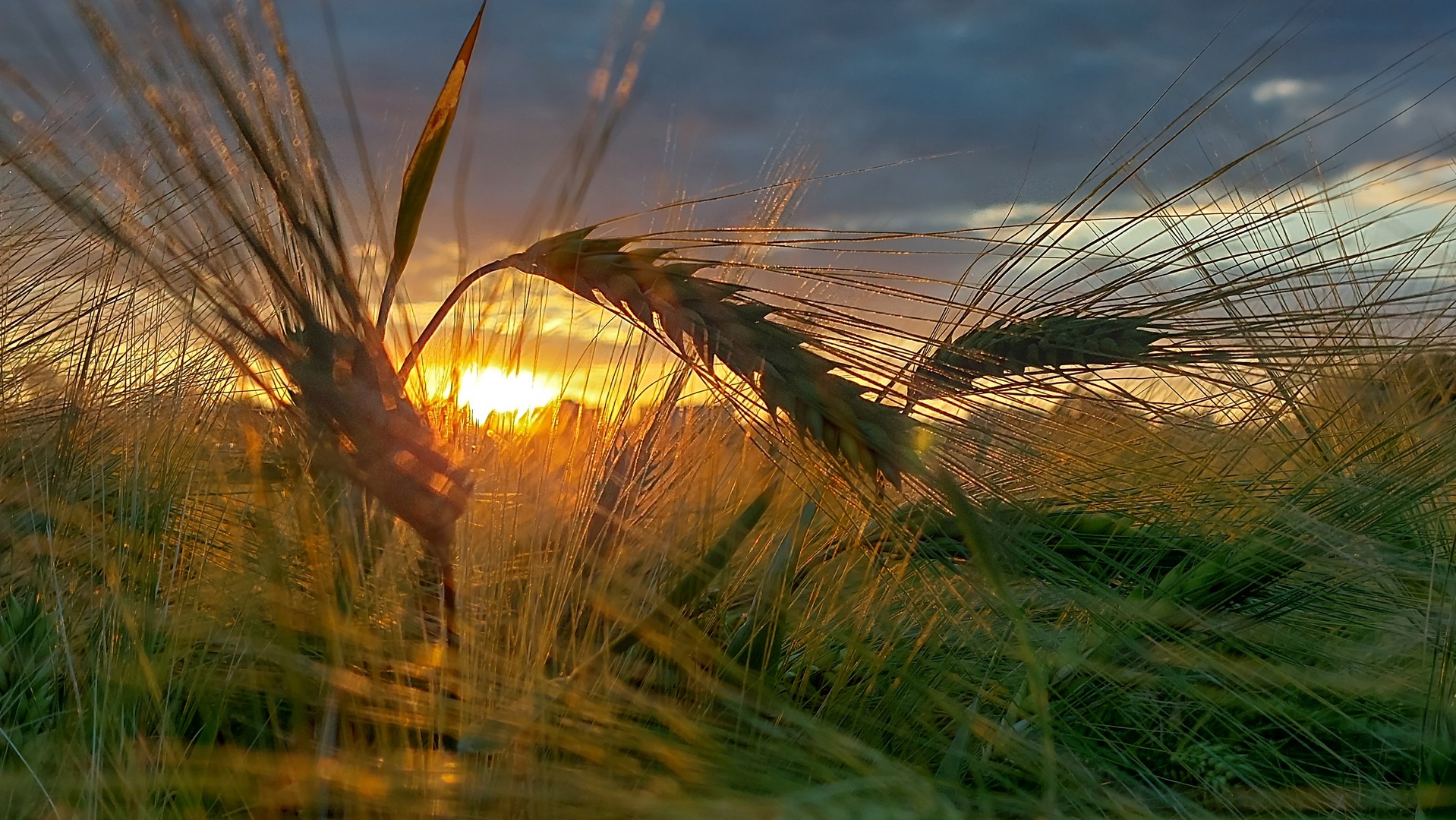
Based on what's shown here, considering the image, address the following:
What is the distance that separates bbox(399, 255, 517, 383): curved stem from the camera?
0.78m

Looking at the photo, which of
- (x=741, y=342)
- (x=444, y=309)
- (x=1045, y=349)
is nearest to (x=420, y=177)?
(x=444, y=309)

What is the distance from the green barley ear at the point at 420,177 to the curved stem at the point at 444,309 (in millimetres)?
36

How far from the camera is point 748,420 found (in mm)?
833

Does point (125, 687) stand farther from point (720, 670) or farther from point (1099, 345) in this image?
point (1099, 345)

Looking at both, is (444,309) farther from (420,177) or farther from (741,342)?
(741,342)

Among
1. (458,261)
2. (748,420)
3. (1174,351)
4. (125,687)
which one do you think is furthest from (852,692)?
(125,687)

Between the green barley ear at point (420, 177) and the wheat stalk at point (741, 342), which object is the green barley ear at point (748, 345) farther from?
the green barley ear at point (420, 177)

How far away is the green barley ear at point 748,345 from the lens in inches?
29.0

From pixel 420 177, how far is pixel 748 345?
0.28m

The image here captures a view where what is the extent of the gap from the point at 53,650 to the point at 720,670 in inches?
24.0

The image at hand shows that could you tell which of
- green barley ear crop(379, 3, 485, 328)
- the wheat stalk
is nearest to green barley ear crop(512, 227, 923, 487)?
the wheat stalk

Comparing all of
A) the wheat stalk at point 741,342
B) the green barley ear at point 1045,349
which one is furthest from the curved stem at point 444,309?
the green barley ear at point 1045,349

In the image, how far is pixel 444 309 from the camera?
31.2 inches

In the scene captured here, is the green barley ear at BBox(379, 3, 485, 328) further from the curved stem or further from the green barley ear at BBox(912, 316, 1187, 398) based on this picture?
the green barley ear at BBox(912, 316, 1187, 398)
